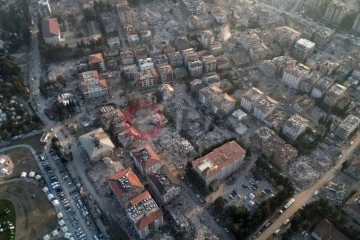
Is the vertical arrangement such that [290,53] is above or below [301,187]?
above

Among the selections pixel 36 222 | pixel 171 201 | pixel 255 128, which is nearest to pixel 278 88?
pixel 255 128

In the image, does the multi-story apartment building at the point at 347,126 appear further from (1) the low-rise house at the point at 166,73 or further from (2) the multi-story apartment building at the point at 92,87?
(2) the multi-story apartment building at the point at 92,87

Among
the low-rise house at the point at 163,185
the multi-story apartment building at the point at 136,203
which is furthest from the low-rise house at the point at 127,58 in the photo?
the low-rise house at the point at 163,185

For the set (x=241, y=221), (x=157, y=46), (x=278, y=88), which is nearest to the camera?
(x=241, y=221)

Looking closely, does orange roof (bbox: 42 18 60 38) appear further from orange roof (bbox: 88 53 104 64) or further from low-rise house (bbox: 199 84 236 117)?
low-rise house (bbox: 199 84 236 117)

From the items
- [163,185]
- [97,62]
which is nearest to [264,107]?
[163,185]

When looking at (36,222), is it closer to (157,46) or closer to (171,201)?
(171,201)

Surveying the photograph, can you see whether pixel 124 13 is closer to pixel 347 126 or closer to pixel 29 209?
pixel 29 209
